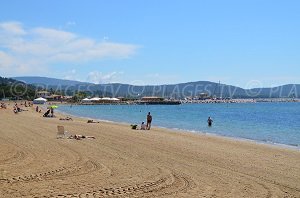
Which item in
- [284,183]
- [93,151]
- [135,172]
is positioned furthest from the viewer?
[93,151]

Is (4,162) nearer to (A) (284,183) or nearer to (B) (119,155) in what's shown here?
(B) (119,155)

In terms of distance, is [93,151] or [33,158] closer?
[33,158]

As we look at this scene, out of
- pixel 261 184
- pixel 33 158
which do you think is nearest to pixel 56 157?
pixel 33 158

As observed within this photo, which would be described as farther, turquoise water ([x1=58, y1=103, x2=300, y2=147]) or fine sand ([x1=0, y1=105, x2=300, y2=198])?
turquoise water ([x1=58, y1=103, x2=300, y2=147])

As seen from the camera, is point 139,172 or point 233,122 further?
point 233,122

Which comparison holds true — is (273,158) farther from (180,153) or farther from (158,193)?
(158,193)

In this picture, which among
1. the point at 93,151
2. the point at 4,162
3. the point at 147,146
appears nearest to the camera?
the point at 4,162

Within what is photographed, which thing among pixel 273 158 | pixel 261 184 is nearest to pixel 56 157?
pixel 261 184

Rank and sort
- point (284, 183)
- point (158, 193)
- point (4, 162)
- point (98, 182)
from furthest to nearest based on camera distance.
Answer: point (4, 162) < point (284, 183) < point (98, 182) < point (158, 193)

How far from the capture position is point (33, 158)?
41.7 feet

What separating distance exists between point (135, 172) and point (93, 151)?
4.61 meters

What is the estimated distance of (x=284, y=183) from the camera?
32.8 feet

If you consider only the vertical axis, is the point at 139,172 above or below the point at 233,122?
above

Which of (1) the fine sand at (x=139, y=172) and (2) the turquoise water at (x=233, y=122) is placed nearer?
(1) the fine sand at (x=139, y=172)
